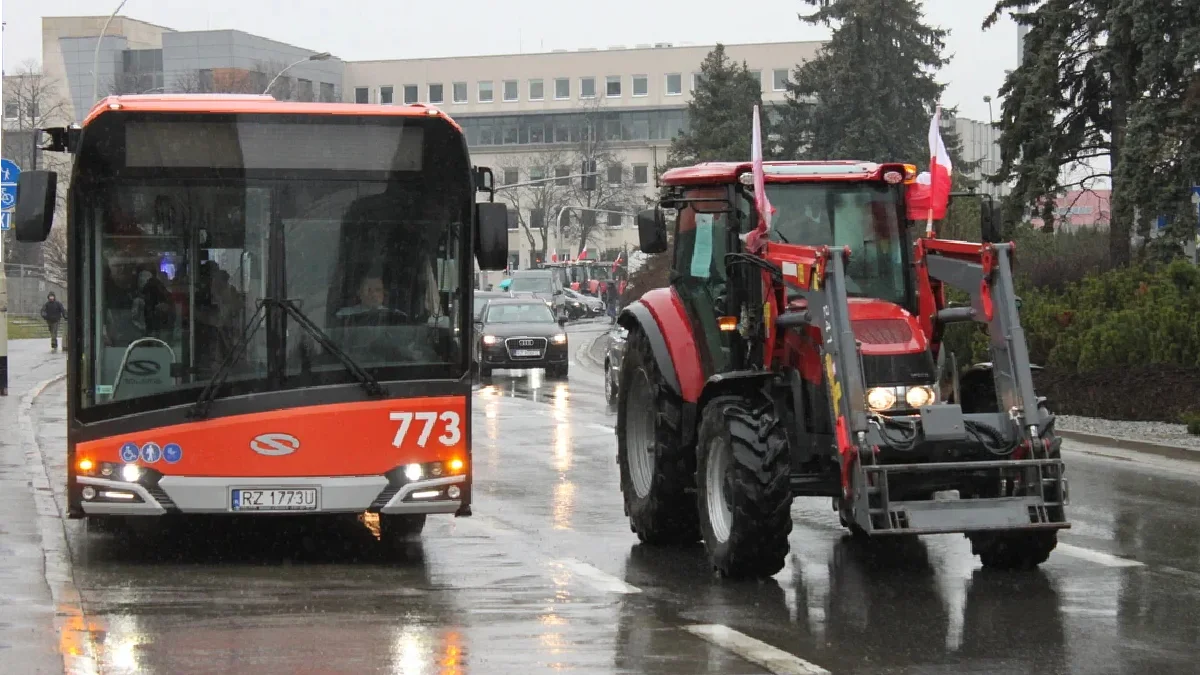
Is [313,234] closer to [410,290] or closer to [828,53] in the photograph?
[410,290]

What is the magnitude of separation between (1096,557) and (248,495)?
5.29 meters

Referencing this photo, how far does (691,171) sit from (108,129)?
369 cm

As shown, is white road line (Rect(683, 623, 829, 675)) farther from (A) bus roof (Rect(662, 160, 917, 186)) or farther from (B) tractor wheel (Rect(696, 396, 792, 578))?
(A) bus roof (Rect(662, 160, 917, 186))

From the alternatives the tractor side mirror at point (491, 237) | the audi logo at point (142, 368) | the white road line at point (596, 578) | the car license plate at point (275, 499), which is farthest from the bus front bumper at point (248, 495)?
the tractor side mirror at point (491, 237)

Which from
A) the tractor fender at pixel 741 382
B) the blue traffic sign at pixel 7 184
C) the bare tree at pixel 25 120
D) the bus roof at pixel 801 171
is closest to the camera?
the tractor fender at pixel 741 382

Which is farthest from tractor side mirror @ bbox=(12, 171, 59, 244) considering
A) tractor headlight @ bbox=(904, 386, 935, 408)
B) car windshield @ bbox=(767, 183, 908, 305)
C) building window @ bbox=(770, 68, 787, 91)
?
building window @ bbox=(770, 68, 787, 91)

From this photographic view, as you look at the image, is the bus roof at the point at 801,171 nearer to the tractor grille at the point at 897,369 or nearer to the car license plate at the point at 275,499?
the tractor grille at the point at 897,369

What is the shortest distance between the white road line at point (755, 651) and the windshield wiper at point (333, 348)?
296 cm

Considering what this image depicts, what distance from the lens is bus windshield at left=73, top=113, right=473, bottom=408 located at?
10828 mm

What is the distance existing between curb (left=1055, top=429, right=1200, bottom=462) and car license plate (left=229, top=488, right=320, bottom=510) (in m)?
10.5

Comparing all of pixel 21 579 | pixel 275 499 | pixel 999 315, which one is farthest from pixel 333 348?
pixel 999 315

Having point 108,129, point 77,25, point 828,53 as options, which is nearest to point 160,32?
point 77,25

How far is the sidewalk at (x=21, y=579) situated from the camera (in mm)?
7980

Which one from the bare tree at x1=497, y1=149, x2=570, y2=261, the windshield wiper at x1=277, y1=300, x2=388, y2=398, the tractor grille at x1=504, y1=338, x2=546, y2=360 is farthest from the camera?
the bare tree at x1=497, y1=149, x2=570, y2=261
